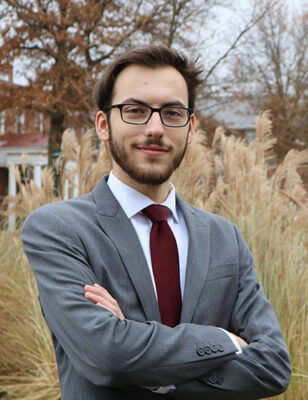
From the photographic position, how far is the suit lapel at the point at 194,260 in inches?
71.5

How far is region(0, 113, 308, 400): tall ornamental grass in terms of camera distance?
10.3 ft

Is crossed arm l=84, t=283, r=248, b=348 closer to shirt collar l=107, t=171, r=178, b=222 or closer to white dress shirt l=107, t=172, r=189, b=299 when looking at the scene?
white dress shirt l=107, t=172, r=189, b=299

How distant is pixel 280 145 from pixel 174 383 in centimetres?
1797

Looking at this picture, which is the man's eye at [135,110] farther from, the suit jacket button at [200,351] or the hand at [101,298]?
the suit jacket button at [200,351]

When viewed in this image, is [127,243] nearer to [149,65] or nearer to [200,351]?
[200,351]

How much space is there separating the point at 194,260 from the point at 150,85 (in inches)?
25.1

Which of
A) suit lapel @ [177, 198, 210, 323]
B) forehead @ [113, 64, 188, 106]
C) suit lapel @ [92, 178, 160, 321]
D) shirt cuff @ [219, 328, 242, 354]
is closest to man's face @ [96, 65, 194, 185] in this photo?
forehead @ [113, 64, 188, 106]

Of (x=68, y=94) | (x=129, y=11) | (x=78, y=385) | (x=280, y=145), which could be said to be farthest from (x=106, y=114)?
(x=280, y=145)

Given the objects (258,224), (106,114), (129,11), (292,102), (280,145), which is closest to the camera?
(106,114)

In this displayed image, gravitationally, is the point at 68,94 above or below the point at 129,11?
below

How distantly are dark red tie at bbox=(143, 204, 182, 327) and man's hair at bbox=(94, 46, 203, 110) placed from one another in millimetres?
530

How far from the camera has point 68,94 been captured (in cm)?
1282

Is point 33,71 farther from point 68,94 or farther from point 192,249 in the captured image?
point 192,249

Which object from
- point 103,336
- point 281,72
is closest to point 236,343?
point 103,336
